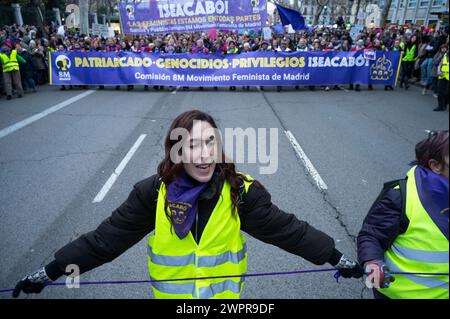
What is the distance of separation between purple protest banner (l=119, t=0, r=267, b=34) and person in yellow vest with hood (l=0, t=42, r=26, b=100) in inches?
163

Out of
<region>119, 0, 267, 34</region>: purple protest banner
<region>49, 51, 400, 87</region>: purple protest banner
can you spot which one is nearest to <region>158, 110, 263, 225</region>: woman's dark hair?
<region>49, 51, 400, 87</region>: purple protest banner

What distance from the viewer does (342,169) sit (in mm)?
5516

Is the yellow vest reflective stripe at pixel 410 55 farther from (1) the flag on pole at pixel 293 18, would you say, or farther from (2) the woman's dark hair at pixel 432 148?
(2) the woman's dark hair at pixel 432 148

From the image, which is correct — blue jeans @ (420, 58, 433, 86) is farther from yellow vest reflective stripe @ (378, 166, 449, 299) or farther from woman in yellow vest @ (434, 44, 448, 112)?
yellow vest reflective stripe @ (378, 166, 449, 299)

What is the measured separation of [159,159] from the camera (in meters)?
6.00

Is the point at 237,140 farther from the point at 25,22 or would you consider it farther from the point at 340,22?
the point at 25,22

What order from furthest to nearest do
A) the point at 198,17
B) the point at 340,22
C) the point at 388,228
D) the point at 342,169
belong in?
the point at 340,22 < the point at 198,17 < the point at 342,169 < the point at 388,228

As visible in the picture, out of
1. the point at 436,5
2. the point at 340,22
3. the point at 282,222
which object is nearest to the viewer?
the point at 282,222

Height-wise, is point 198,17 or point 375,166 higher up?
point 198,17

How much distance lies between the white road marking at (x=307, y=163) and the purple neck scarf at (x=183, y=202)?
3570 millimetres

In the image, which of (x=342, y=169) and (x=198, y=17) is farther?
(x=198, y=17)
